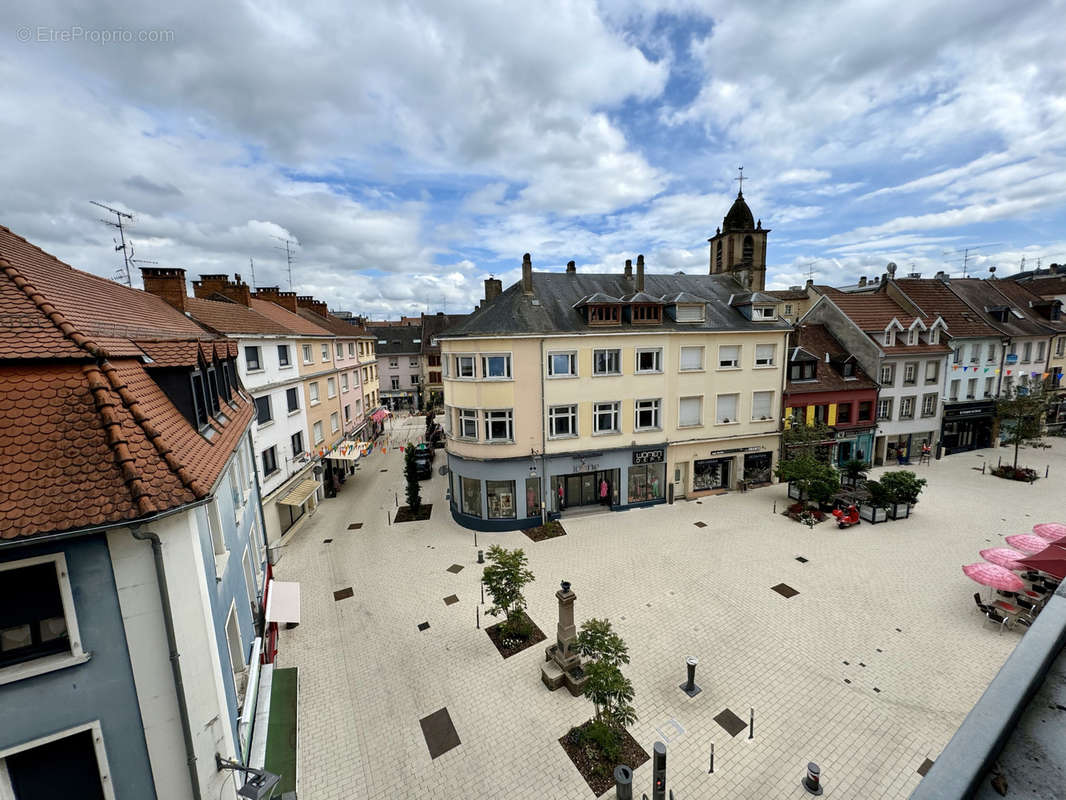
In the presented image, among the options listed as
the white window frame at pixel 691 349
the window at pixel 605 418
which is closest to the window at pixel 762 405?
the white window frame at pixel 691 349

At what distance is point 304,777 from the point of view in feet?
31.9

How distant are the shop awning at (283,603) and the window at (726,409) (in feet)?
68.1

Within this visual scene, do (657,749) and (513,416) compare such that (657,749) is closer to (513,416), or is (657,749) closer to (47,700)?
(47,700)

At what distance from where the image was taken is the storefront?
30984 millimetres

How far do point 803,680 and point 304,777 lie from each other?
39.9ft

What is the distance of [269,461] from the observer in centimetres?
2103

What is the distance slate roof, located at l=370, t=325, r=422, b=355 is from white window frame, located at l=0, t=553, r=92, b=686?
197ft

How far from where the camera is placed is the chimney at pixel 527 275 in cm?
2230

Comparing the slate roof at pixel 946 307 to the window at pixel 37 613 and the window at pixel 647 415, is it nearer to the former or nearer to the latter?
the window at pixel 647 415

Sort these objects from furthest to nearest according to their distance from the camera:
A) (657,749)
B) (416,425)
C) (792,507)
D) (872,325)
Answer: (416,425), (872,325), (792,507), (657,749)

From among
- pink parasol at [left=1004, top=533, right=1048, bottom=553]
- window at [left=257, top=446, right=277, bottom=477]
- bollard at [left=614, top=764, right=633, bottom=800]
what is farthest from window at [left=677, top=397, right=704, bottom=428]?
window at [left=257, top=446, right=277, bottom=477]

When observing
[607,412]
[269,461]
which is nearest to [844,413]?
[607,412]

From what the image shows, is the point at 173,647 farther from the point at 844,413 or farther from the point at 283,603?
the point at 844,413

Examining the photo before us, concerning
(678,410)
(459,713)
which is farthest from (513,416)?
(459,713)
